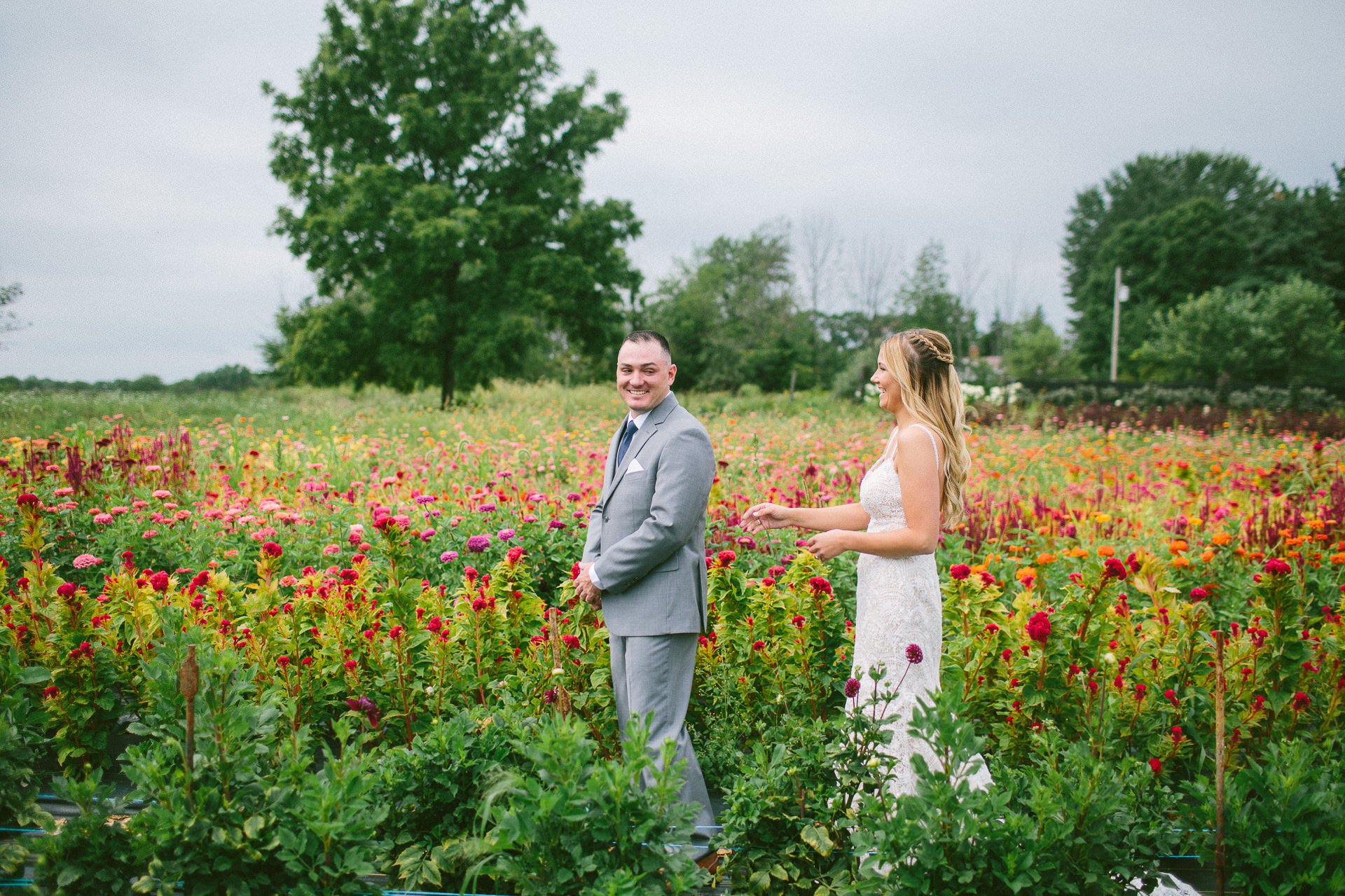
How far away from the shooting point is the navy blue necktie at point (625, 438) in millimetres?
2656

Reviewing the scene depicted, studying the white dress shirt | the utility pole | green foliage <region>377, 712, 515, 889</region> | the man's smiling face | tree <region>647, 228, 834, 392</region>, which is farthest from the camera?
the utility pole

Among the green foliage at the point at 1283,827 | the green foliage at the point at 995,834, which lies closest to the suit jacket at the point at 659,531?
the green foliage at the point at 995,834

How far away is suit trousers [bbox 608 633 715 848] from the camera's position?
2.44m

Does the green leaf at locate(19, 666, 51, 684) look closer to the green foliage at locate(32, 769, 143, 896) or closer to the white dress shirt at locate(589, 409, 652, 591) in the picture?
the green foliage at locate(32, 769, 143, 896)

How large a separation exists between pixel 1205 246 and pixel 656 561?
5084cm

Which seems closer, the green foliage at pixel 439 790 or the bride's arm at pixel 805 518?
the green foliage at pixel 439 790

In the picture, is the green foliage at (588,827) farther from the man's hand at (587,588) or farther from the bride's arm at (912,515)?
the bride's arm at (912,515)

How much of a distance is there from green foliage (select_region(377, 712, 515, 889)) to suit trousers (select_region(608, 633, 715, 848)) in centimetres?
47

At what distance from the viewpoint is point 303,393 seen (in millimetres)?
21906

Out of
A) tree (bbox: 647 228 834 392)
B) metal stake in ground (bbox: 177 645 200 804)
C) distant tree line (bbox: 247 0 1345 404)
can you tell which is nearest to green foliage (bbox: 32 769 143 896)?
metal stake in ground (bbox: 177 645 200 804)

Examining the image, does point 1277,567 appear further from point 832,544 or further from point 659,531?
point 659,531

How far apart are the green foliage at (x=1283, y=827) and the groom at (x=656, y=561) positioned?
1382 mm

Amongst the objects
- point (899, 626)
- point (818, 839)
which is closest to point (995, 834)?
point (818, 839)

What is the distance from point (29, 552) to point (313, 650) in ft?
8.67
